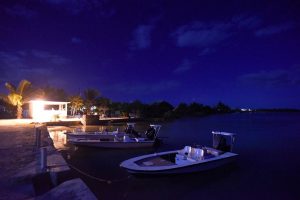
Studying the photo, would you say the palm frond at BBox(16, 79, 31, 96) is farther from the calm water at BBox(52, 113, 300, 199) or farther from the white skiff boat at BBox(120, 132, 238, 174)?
the white skiff boat at BBox(120, 132, 238, 174)

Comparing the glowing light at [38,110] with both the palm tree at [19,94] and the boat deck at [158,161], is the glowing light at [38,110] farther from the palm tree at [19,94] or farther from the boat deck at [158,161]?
the boat deck at [158,161]

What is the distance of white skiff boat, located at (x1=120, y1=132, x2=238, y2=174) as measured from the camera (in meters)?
11.7

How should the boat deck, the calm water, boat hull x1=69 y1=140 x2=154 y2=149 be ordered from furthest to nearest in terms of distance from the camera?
1. boat hull x1=69 y1=140 x2=154 y2=149
2. the boat deck
3. the calm water

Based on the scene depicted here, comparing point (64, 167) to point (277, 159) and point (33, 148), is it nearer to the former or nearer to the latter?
point (33, 148)

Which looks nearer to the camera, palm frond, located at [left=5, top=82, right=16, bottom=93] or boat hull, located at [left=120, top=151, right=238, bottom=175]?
boat hull, located at [left=120, top=151, right=238, bottom=175]

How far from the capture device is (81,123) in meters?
38.3

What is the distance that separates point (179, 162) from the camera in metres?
13.0

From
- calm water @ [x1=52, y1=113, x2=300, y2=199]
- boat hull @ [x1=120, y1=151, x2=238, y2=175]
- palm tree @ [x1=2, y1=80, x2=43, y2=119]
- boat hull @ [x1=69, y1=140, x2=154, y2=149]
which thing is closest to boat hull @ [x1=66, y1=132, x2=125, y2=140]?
boat hull @ [x1=69, y1=140, x2=154, y2=149]

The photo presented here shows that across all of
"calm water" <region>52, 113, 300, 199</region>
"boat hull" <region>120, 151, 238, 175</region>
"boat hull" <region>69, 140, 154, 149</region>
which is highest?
"boat hull" <region>69, 140, 154, 149</region>

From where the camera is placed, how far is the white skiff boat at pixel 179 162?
11667 mm

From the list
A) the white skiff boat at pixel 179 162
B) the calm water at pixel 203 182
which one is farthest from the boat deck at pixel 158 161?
the calm water at pixel 203 182

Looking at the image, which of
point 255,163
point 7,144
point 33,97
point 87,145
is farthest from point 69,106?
point 255,163

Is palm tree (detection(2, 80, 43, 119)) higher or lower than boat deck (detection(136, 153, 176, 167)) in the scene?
higher

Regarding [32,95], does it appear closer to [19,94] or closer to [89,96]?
[19,94]
